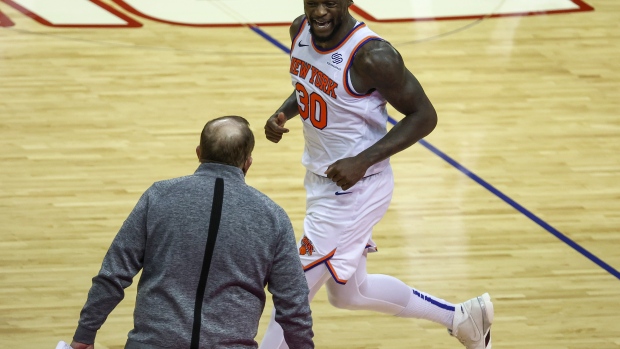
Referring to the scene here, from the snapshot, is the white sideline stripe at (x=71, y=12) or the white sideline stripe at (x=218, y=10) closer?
the white sideline stripe at (x=71, y=12)

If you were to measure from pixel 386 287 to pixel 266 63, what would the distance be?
4.48 meters

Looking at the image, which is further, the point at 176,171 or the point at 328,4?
the point at 176,171

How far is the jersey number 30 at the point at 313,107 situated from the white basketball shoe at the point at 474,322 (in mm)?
1129

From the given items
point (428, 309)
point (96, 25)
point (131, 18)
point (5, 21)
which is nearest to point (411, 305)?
point (428, 309)

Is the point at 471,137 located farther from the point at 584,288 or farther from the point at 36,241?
the point at 36,241

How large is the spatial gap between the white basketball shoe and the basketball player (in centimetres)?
41

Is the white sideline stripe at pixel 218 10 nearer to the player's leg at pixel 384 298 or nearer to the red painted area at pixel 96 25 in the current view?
the red painted area at pixel 96 25

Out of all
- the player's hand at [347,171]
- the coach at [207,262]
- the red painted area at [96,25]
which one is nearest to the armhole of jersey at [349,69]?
the player's hand at [347,171]

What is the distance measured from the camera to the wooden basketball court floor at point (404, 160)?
5355mm

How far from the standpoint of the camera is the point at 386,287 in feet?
15.3

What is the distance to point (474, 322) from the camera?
15.7 ft

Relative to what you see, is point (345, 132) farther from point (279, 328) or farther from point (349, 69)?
point (279, 328)

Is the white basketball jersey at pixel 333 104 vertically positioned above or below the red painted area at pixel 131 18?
above

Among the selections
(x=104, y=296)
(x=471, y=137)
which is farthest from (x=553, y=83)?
(x=104, y=296)
